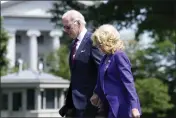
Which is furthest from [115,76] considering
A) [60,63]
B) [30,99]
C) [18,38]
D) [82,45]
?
[18,38]

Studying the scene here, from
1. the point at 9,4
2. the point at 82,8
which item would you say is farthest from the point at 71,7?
the point at 9,4

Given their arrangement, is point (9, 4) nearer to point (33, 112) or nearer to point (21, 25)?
point (21, 25)

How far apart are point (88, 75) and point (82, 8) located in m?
19.2

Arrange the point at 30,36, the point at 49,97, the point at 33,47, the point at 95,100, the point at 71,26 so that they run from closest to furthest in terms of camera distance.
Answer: the point at 95,100, the point at 71,26, the point at 49,97, the point at 33,47, the point at 30,36

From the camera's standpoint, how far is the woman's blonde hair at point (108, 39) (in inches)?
212

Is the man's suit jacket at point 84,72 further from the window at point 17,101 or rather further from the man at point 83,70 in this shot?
the window at point 17,101

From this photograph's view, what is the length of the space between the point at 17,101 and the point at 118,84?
33246 mm

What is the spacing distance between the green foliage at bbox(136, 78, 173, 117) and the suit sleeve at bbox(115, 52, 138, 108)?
150 feet

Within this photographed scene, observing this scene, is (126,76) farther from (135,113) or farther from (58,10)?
(58,10)

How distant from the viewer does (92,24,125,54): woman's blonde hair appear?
5.39 meters

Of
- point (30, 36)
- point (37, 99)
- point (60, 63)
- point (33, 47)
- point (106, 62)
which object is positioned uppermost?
point (106, 62)

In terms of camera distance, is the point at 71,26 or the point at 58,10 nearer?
the point at 71,26

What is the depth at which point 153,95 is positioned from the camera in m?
52.9

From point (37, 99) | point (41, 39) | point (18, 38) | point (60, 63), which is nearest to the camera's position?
point (37, 99)
